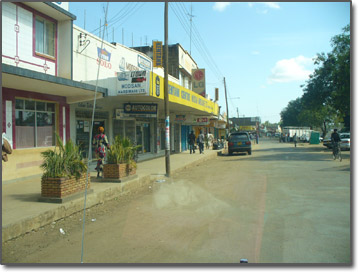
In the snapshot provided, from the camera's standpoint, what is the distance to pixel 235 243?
15.8 ft

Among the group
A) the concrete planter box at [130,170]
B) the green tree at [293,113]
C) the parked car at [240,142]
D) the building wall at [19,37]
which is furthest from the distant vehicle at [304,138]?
the building wall at [19,37]

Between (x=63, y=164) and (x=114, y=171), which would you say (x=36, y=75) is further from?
(x=114, y=171)

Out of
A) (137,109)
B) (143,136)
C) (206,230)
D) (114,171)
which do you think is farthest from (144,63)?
(206,230)

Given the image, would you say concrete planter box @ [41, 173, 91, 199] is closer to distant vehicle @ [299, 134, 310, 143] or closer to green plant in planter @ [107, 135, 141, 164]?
green plant in planter @ [107, 135, 141, 164]

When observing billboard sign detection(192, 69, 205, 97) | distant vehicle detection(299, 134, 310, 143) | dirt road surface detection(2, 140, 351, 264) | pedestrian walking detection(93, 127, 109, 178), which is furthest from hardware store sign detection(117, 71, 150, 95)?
distant vehicle detection(299, 134, 310, 143)

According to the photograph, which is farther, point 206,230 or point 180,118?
point 180,118

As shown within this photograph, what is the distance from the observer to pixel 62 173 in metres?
7.00

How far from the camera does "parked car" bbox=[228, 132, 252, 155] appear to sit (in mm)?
23953

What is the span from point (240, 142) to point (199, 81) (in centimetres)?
765

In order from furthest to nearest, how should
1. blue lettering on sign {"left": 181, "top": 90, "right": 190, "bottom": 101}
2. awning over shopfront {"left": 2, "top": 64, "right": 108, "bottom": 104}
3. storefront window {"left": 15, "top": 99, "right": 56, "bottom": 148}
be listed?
blue lettering on sign {"left": 181, "top": 90, "right": 190, "bottom": 101} < storefront window {"left": 15, "top": 99, "right": 56, "bottom": 148} < awning over shopfront {"left": 2, "top": 64, "right": 108, "bottom": 104}

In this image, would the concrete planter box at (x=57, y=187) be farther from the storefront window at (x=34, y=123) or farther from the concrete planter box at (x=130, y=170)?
the storefront window at (x=34, y=123)

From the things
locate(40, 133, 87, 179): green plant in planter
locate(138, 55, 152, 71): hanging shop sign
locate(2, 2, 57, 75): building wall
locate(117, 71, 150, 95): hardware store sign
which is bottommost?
locate(40, 133, 87, 179): green plant in planter

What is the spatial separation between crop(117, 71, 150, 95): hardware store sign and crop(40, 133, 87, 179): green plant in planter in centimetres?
545

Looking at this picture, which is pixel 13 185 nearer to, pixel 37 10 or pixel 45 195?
pixel 45 195
